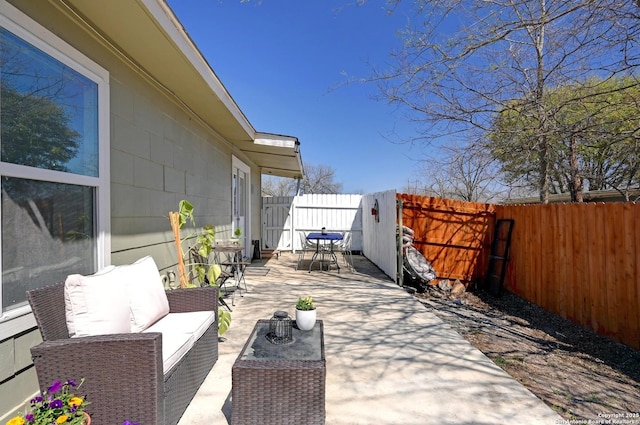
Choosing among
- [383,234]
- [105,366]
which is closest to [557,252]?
[383,234]

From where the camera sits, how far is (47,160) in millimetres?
2064

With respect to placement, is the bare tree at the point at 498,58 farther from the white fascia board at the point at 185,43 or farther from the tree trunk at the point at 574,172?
the white fascia board at the point at 185,43

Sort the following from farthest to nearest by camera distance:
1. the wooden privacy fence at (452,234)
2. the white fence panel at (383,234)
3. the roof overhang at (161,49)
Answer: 1. the wooden privacy fence at (452,234)
2. the white fence panel at (383,234)
3. the roof overhang at (161,49)

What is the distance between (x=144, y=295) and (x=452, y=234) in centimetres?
587

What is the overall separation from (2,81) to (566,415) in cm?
401

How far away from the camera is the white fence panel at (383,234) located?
20.0 ft

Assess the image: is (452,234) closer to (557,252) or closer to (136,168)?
(557,252)

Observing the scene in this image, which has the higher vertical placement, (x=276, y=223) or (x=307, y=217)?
(x=307, y=217)

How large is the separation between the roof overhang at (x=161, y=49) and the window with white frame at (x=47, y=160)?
0.30 meters

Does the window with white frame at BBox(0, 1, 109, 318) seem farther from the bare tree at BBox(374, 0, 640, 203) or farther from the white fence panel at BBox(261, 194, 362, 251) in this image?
the white fence panel at BBox(261, 194, 362, 251)

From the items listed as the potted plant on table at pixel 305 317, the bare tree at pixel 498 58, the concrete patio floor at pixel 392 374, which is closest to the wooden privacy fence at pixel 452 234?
the bare tree at pixel 498 58

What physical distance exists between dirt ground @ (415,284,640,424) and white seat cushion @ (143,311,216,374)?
102 inches

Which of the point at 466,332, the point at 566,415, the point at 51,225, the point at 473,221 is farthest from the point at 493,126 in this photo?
the point at 51,225

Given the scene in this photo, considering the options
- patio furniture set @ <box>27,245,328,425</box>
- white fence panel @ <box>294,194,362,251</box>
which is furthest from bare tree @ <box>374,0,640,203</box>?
white fence panel @ <box>294,194,362,251</box>
